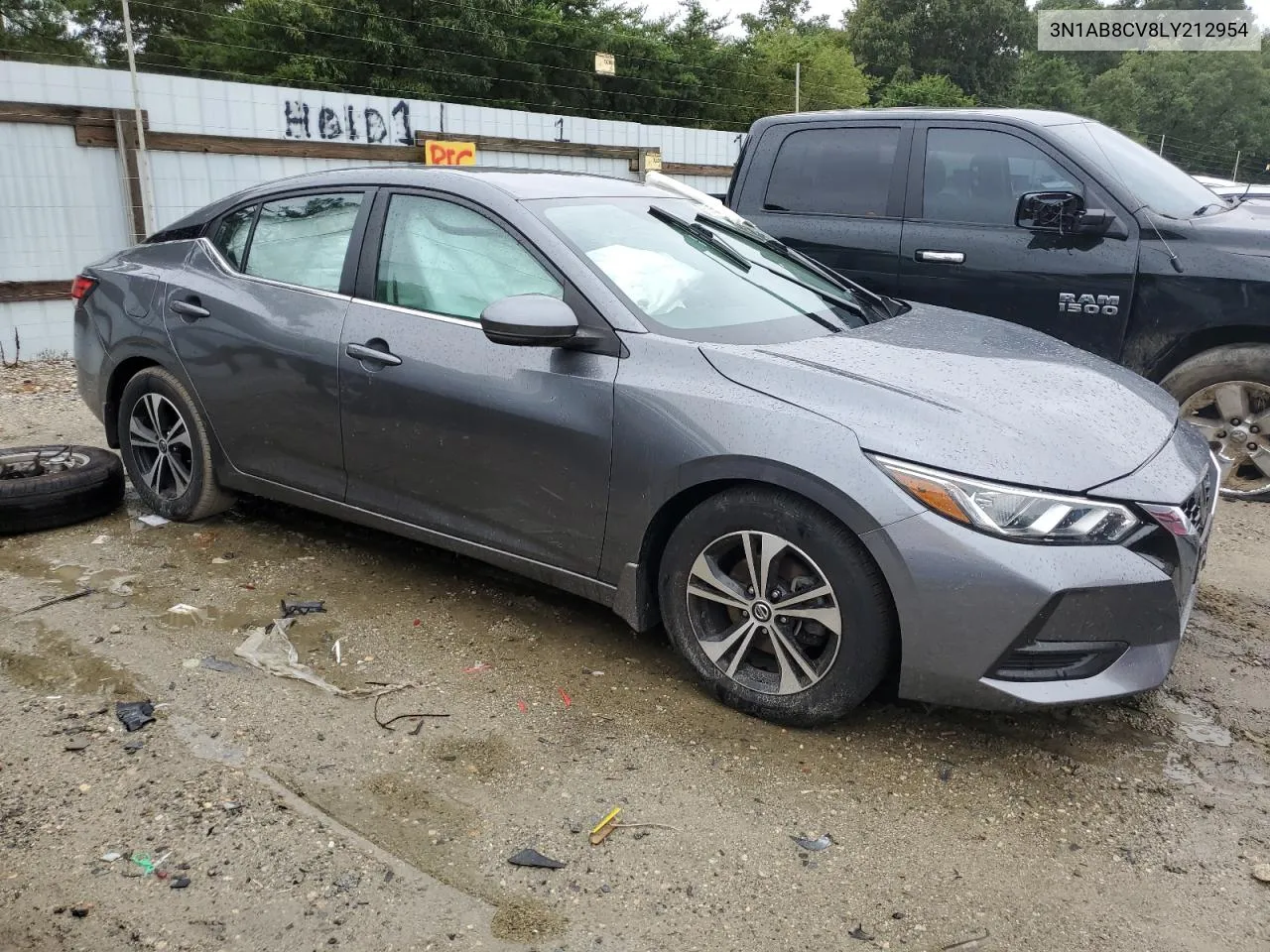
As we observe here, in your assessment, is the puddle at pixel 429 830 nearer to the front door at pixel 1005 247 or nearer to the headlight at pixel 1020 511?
the headlight at pixel 1020 511

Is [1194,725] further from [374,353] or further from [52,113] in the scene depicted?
[52,113]

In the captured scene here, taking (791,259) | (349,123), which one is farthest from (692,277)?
(349,123)

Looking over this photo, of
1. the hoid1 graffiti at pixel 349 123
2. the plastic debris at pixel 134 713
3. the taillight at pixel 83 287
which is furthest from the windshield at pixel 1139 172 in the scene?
the hoid1 graffiti at pixel 349 123

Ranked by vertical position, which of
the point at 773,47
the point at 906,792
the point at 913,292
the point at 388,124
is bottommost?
the point at 906,792

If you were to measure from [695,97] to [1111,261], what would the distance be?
2713 cm

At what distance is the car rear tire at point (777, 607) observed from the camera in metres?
2.96

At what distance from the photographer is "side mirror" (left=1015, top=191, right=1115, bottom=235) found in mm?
5445

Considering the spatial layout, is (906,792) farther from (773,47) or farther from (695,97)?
(773,47)

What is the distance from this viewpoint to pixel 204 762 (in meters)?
3.02

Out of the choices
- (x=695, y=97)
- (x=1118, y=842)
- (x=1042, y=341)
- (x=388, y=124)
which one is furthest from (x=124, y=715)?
(x=695, y=97)

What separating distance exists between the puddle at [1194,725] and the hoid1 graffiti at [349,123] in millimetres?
10459

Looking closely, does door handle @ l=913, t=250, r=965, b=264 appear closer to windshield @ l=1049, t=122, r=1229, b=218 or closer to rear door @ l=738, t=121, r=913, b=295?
rear door @ l=738, t=121, r=913, b=295

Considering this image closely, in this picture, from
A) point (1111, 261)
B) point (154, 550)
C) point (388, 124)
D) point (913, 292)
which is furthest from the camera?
point (388, 124)

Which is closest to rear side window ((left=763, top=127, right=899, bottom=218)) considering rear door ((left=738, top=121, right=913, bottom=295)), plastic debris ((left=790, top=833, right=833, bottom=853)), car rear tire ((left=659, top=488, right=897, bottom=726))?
rear door ((left=738, top=121, right=913, bottom=295))
